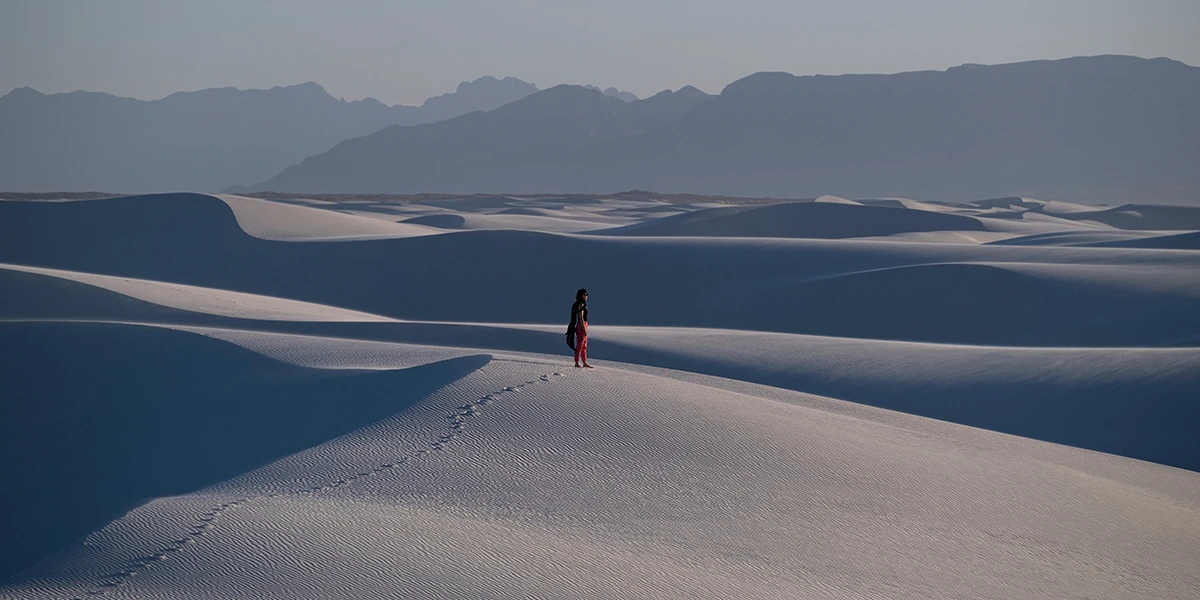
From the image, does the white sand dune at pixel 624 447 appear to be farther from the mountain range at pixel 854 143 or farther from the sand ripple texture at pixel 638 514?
the mountain range at pixel 854 143

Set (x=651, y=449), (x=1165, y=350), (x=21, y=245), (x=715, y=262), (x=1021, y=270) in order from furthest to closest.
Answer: (x=21, y=245)
(x=715, y=262)
(x=1021, y=270)
(x=1165, y=350)
(x=651, y=449)

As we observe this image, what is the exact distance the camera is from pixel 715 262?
21656mm

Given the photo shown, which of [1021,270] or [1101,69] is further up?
[1101,69]

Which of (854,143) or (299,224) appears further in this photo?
(854,143)

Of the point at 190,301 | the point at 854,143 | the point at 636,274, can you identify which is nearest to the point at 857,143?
the point at 854,143

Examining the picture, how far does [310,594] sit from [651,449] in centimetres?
284

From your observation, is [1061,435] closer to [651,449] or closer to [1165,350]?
[1165,350]

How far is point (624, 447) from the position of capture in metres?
6.58

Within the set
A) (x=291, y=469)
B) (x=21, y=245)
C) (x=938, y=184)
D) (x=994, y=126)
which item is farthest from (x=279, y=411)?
(x=994, y=126)

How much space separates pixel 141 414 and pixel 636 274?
13142mm

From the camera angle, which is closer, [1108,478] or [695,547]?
[695,547]

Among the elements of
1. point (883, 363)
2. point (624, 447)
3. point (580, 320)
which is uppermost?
point (580, 320)

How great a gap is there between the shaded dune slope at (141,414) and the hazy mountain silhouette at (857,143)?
103m

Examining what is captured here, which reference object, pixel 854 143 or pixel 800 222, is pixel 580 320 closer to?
pixel 800 222
